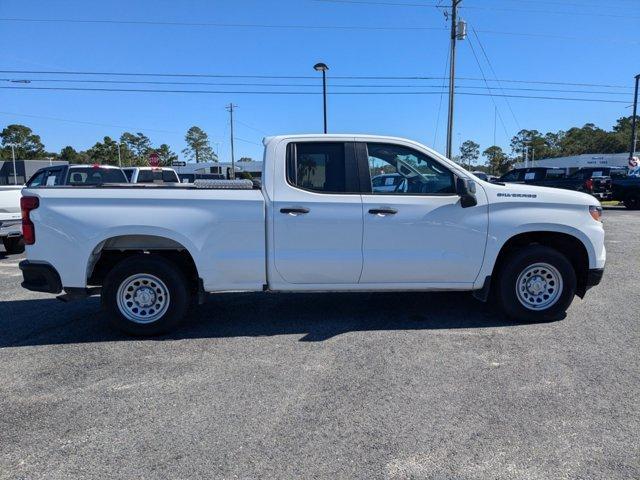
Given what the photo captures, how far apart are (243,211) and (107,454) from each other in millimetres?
2556

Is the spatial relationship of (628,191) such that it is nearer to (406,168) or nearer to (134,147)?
(406,168)

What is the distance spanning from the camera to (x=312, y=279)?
5168mm

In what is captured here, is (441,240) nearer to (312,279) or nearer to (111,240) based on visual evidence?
Answer: (312,279)

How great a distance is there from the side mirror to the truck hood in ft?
0.78

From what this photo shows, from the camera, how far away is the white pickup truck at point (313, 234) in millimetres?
4914

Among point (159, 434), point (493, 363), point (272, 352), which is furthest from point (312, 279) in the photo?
point (159, 434)

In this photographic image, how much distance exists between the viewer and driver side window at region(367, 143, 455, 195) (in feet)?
17.3

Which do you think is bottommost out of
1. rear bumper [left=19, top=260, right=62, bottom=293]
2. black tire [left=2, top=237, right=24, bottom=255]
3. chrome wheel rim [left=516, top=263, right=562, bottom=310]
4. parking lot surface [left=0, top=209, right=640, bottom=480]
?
parking lot surface [left=0, top=209, right=640, bottom=480]

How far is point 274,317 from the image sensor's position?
581 cm

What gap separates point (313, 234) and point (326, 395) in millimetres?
1774

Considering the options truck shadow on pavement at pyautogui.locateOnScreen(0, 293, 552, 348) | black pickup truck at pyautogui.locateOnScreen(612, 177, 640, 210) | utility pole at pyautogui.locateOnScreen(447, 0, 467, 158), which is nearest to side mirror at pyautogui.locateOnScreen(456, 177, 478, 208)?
truck shadow on pavement at pyautogui.locateOnScreen(0, 293, 552, 348)

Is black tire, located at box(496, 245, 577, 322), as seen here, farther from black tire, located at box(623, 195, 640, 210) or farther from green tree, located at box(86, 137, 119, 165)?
green tree, located at box(86, 137, 119, 165)

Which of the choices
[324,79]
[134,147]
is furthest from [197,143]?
[324,79]

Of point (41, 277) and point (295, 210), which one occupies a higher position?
point (295, 210)
